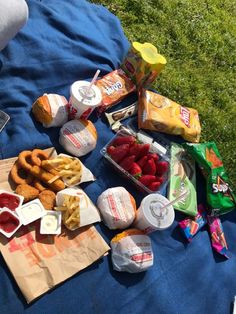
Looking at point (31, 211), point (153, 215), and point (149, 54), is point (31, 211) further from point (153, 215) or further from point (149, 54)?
point (149, 54)

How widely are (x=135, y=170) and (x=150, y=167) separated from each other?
0.25 feet

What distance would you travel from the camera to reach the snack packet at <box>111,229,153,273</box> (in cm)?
179

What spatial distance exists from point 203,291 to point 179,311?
0.59 ft

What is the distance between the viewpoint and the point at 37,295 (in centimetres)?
161

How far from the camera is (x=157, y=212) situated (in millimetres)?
1882

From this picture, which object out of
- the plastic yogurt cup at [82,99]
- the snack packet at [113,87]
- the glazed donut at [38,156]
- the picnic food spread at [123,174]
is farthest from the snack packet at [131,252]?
the snack packet at [113,87]

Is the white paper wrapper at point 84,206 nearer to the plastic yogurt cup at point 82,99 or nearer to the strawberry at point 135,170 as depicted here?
the strawberry at point 135,170

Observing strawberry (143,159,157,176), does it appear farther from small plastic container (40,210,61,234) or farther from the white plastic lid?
small plastic container (40,210,61,234)

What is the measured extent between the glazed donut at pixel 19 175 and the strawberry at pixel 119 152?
416mm

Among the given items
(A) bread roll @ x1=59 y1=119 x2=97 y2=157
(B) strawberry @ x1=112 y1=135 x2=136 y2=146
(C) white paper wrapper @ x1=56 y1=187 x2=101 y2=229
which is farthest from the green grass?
(C) white paper wrapper @ x1=56 y1=187 x2=101 y2=229

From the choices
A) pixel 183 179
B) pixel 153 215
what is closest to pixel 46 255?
pixel 153 215

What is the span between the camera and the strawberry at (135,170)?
6.63ft

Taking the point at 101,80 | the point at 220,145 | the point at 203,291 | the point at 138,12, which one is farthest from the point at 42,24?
the point at 203,291

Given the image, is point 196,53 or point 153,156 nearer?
point 153,156
